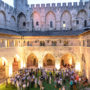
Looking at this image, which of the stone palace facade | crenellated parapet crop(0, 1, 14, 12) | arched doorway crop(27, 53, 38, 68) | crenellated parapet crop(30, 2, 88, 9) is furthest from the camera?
arched doorway crop(27, 53, 38, 68)

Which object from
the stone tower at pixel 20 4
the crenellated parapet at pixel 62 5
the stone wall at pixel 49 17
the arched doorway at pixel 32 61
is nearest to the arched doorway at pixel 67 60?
the arched doorway at pixel 32 61

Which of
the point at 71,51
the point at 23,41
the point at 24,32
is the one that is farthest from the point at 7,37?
the point at 71,51

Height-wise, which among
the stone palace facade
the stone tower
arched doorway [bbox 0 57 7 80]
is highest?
the stone tower

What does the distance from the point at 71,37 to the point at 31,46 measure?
965 cm

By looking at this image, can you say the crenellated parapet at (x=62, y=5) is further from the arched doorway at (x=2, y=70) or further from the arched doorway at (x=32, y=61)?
the arched doorway at (x=2, y=70)

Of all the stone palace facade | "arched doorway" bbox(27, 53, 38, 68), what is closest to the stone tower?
the stone palace facade

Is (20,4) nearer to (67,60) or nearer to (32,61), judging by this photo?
(32,61)

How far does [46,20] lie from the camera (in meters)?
35.2

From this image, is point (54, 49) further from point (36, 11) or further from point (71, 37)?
point (36, 11)

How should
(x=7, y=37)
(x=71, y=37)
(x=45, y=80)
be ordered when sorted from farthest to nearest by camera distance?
(x=71, y=37) → (x=7, y=37) → (x=45, y=80)

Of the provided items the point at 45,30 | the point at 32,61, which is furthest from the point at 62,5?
the point at 32,61

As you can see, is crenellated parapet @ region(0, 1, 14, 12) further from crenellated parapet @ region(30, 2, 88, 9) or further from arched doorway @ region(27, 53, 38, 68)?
arched doorway @ region(27, 53, 38, 68)

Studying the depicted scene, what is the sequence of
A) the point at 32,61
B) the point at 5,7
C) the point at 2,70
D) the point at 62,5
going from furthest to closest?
the point at 32,61, the point at 62,5, the point at 2,70, the point at 5,7

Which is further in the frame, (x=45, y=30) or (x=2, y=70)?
(x=45, y=30)
